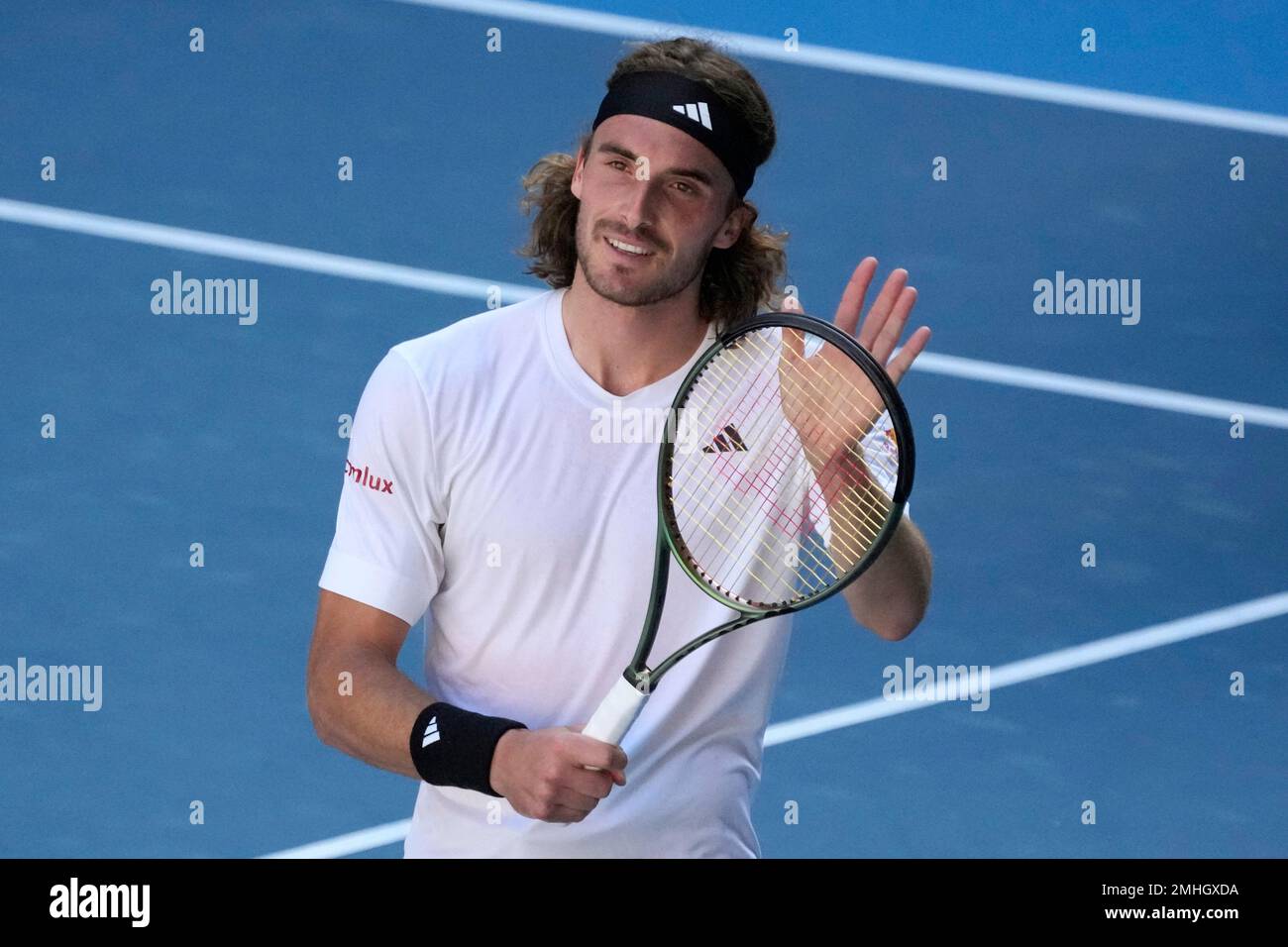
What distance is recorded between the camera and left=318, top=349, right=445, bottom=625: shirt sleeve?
2900 mm

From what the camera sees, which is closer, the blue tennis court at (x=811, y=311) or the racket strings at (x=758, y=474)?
the racket strings at (x=758, y=474)

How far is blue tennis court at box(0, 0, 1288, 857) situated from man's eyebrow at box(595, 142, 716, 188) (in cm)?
256

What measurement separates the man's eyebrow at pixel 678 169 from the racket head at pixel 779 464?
24 cm

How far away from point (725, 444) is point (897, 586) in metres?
0.33

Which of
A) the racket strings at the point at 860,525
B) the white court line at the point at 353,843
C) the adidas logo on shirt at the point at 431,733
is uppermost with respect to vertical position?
the racket strings at the point at 860,525

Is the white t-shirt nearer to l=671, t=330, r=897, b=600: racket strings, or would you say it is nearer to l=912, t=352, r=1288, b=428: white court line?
l=671, t=330, r=897, b=600: racket strings

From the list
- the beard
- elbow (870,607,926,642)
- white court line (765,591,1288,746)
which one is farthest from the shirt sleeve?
white court line (765,591,1288,746)

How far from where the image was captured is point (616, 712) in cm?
265

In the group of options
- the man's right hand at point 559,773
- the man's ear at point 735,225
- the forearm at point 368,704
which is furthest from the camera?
the man's ear at point 735,225

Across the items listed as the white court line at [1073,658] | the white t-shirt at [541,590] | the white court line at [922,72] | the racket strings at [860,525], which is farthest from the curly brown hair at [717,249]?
A: the white court line at [922,72]

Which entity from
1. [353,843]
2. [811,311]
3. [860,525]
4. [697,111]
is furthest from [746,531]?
[811,311]

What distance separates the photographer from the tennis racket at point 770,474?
2.69m

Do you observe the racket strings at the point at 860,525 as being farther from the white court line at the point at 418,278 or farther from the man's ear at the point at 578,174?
the white court line at the point at 418,278

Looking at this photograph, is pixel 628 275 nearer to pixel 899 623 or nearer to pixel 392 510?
pixel 392 510
